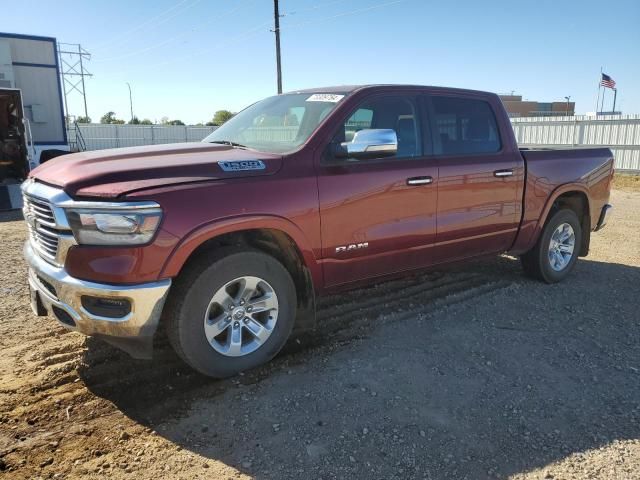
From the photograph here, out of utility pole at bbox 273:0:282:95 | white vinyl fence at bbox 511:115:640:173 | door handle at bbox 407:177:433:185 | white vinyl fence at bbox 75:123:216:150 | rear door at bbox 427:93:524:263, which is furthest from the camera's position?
white vinyl fence at bbox 75:123:216:150

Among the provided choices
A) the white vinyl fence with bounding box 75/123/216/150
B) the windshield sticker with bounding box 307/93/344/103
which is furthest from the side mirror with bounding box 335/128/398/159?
the white vinyl fence with bounding box 75/123/216/150

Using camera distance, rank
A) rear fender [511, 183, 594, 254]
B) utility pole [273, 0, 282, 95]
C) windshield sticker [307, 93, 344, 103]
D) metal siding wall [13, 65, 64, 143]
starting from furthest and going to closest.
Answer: utility pole [273, 0, 282, 95] → metal siding wall [13, 65, 64, 143] → rear fender [511, 183, 594, 254] → windshield sticker [307, 93, 344, 103]

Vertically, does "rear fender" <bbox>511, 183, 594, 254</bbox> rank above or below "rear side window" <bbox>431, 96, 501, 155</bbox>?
below

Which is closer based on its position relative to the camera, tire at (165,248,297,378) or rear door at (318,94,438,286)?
tire at (165,248,297,378)

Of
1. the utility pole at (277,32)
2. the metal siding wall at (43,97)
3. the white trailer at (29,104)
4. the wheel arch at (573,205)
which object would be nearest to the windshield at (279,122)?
the wheel arch at (573,205)

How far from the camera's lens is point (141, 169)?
316cm

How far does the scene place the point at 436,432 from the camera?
2979 mm

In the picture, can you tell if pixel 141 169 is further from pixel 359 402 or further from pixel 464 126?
pixel 464 126

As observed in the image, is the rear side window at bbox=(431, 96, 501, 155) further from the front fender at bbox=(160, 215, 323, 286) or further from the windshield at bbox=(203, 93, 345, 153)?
the front fender at bbox=(160, 215, 323, 286)

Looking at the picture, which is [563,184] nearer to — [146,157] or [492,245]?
[492,245]

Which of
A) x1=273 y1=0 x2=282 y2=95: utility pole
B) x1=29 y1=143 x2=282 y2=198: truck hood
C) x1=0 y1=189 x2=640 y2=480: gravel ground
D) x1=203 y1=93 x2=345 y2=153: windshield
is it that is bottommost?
x1=0 y1=189 x2=640 y2=480: gravel ground

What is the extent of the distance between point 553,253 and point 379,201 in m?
2.88

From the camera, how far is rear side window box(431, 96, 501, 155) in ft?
15.2

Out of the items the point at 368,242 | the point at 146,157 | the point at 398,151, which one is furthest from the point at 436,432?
the point at 146,157
